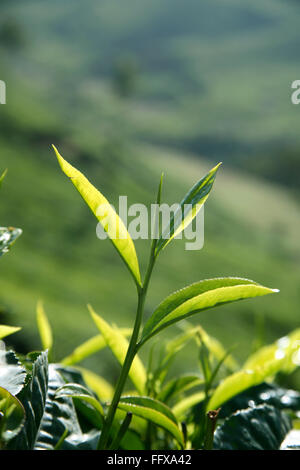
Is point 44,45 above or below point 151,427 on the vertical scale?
above

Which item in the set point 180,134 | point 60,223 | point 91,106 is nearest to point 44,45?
point 91,106

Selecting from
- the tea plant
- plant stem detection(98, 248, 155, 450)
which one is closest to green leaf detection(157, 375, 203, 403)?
the tea plant

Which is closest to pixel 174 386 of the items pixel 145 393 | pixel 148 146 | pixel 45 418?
pixel 145 393

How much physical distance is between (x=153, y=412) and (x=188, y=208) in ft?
0.45

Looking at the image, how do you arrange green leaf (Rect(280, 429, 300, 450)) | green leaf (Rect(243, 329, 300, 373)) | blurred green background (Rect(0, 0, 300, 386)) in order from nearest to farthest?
green leaf (Rect(280, 429, 300, 450)) < green leaf (Rect(243, 329, 300, 373)) < blurred green background (Rect(0, 0, 300, 386))

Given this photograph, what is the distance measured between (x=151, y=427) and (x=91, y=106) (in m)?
29.1

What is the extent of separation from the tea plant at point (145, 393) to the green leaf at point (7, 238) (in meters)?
0.08

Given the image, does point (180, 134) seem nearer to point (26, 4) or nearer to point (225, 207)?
point (225, 207)

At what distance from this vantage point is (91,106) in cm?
2828

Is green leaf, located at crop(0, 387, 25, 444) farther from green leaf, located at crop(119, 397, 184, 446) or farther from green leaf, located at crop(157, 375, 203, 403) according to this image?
green leaf, located at crop(157, 375, 203, 403)

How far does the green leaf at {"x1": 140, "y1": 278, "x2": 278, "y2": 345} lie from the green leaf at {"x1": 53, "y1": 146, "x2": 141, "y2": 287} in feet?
0.08

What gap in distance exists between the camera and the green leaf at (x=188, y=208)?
309 mm

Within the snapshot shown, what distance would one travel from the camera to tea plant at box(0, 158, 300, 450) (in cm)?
28
